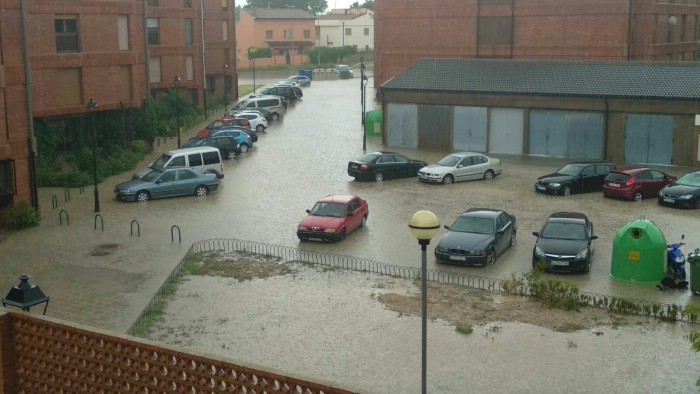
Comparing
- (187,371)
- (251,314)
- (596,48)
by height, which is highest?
(596,48)

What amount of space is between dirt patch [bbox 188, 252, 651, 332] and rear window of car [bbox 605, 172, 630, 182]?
13104 millimetres

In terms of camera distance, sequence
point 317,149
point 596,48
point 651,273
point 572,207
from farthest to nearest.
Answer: point 596,48, point 317,149, point 572,207, point 651,273

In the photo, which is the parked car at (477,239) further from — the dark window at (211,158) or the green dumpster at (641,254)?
the dark window at (211,158)

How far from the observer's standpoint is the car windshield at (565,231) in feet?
80.6

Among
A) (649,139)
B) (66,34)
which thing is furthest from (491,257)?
(66,34)

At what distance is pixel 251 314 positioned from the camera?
68.0 ft

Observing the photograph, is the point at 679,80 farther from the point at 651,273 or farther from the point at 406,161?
the point at 651,273

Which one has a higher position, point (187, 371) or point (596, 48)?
point (596, 48)

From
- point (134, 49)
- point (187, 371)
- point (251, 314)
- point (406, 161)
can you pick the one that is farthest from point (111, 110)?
point (187, 371)

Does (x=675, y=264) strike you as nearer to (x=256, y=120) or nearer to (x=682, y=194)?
(x=682, y=194)

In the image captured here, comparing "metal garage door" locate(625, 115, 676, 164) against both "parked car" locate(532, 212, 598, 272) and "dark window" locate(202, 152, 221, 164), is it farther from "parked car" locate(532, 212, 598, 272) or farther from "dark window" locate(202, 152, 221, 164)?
"dark window" locate(202, 152, 221, 164)

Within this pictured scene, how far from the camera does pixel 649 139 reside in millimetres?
40812

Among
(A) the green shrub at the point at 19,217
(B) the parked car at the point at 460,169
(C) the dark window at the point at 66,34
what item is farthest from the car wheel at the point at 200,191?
(C) the dark window at the point at 66,34

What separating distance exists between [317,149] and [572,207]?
18.0 metres
